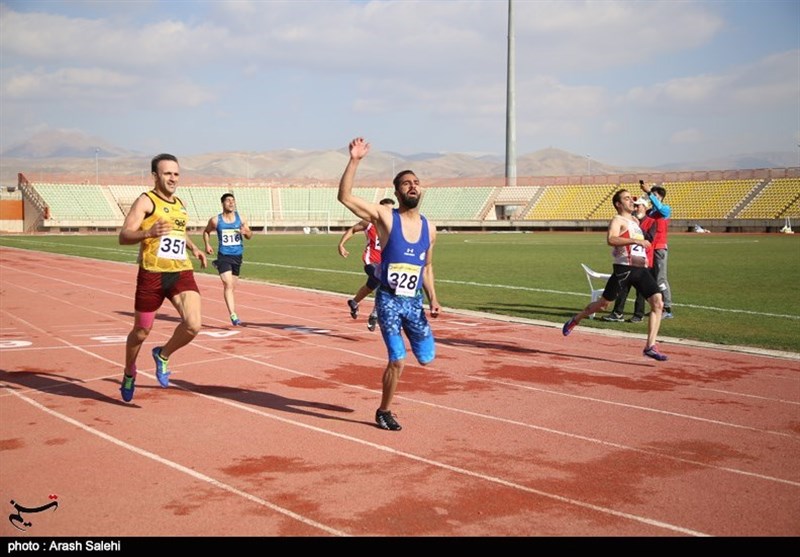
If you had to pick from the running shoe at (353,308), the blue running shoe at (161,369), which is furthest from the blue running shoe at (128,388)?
the running shoe at (353,308)

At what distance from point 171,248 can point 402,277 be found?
243cm

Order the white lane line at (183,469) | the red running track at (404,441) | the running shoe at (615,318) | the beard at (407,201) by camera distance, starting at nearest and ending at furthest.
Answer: the white lane line at (183,469) < the red running track at (404,441) < the beard at (407,201) < the running shoe at (615,318)

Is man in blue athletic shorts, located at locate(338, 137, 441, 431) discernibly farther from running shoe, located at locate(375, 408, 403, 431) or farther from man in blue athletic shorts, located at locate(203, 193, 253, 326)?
man in blue athletic shorts, located at locate(203, 193, 253, 326)

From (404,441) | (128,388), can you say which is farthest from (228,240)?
(404,441)

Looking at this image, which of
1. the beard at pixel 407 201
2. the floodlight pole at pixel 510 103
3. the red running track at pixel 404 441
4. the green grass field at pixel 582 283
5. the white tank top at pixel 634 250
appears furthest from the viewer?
the floodlight pole at pixel 510 103

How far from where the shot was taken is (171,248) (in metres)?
7.49

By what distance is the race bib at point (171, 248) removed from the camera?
7.46 metres

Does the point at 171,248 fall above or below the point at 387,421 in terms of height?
above

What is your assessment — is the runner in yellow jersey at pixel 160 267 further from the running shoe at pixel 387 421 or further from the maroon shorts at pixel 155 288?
the running shoe at pixel 387 421

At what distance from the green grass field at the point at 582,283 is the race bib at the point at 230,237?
2708mm

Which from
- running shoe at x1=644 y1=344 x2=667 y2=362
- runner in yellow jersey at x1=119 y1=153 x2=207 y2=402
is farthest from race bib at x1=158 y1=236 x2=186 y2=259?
running shoe at x1=644 y1=344 x2=667 y2=362

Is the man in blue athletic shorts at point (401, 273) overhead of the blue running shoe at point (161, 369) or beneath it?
overhead

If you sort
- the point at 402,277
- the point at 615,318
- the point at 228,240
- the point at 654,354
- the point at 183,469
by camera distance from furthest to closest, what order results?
the point at 615,318
the point at 228,240
the point at 654,354
the point at 402,277
the point at 183,469

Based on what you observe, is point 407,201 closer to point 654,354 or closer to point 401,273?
point 401,273
